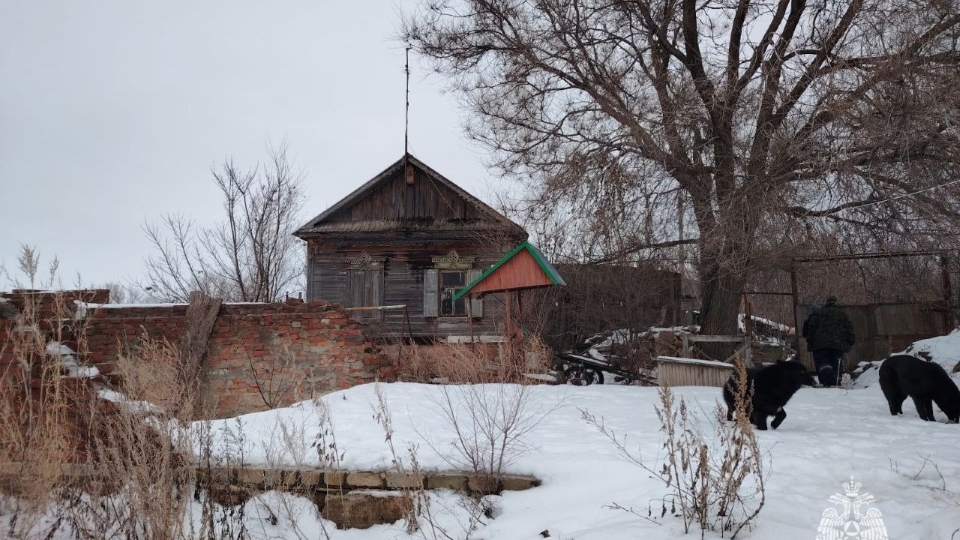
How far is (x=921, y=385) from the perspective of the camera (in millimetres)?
6543

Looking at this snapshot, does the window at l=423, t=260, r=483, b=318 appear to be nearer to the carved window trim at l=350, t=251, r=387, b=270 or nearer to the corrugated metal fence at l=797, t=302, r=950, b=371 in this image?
the carved window trim at l=350, t=251, r=387, b=270

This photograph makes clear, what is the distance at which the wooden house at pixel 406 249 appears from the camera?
16859 millimetres

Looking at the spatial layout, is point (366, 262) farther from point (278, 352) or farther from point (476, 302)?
point (278, 352)

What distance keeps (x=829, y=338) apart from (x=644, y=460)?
6.84 m

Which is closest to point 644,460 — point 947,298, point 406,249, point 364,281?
point 947,298

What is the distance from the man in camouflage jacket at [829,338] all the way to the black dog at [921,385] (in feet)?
11.5

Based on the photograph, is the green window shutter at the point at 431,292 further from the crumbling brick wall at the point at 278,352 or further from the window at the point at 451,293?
the crumbling brick wall at the point at 278,352

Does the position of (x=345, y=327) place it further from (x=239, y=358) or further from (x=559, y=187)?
(x=559, y=187)

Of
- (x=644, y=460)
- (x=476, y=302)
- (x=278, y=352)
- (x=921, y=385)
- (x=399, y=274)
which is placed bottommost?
(x=644, y=460)

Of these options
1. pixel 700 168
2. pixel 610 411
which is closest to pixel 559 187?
pixel 700 168

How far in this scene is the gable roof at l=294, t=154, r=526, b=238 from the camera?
661 inches

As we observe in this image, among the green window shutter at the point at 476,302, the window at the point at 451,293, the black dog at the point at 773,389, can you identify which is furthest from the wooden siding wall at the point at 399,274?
the black dog at the point at 773,389

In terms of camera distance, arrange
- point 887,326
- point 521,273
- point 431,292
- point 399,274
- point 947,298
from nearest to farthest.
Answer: point 521,273
point 947,298
point 887,326
point 431,292
point 399,274

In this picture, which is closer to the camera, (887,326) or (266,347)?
(266,347)
